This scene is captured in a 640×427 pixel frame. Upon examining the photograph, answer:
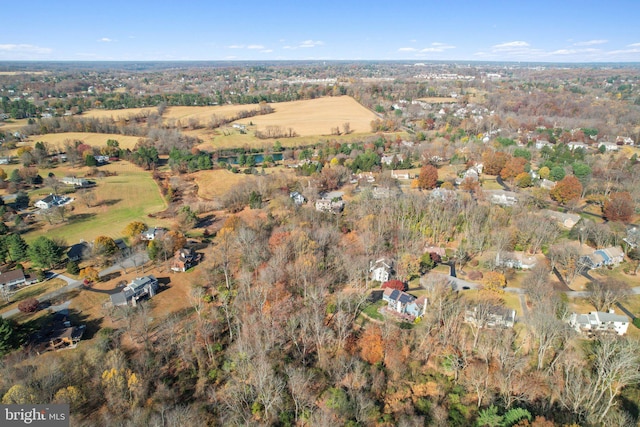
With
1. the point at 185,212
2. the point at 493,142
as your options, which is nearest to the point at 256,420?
the point at 185,212

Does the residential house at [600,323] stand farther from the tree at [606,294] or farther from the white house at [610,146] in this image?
the white house at [610,146]

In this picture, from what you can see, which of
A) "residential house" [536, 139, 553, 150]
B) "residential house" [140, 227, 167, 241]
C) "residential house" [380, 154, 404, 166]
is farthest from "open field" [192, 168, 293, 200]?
"residential house" [536, 139, 553, 150]

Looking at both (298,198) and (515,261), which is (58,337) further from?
(515,261)

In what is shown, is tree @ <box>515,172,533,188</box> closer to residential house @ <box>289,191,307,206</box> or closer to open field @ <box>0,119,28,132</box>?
residential house @ <box>289,191,307,206</box>

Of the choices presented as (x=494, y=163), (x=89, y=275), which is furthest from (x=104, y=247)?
(x=494, y=163)

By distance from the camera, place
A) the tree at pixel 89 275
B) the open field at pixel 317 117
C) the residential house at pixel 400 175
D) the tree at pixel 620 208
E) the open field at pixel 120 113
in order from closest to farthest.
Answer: the tree at pixel 89 275, the tree at pixel 620 208, the residential house at pixel 400 175, the open field at pixel 317 117, the open field at pixel 120 113

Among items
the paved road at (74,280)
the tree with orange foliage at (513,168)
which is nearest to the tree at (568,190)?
the tree with orange foliage at (513,168)

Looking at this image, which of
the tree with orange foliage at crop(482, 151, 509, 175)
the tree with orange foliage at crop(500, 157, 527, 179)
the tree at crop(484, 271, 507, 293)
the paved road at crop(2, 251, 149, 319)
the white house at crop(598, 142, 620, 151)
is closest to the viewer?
the tree at crop(484, 271, 507, 293)
